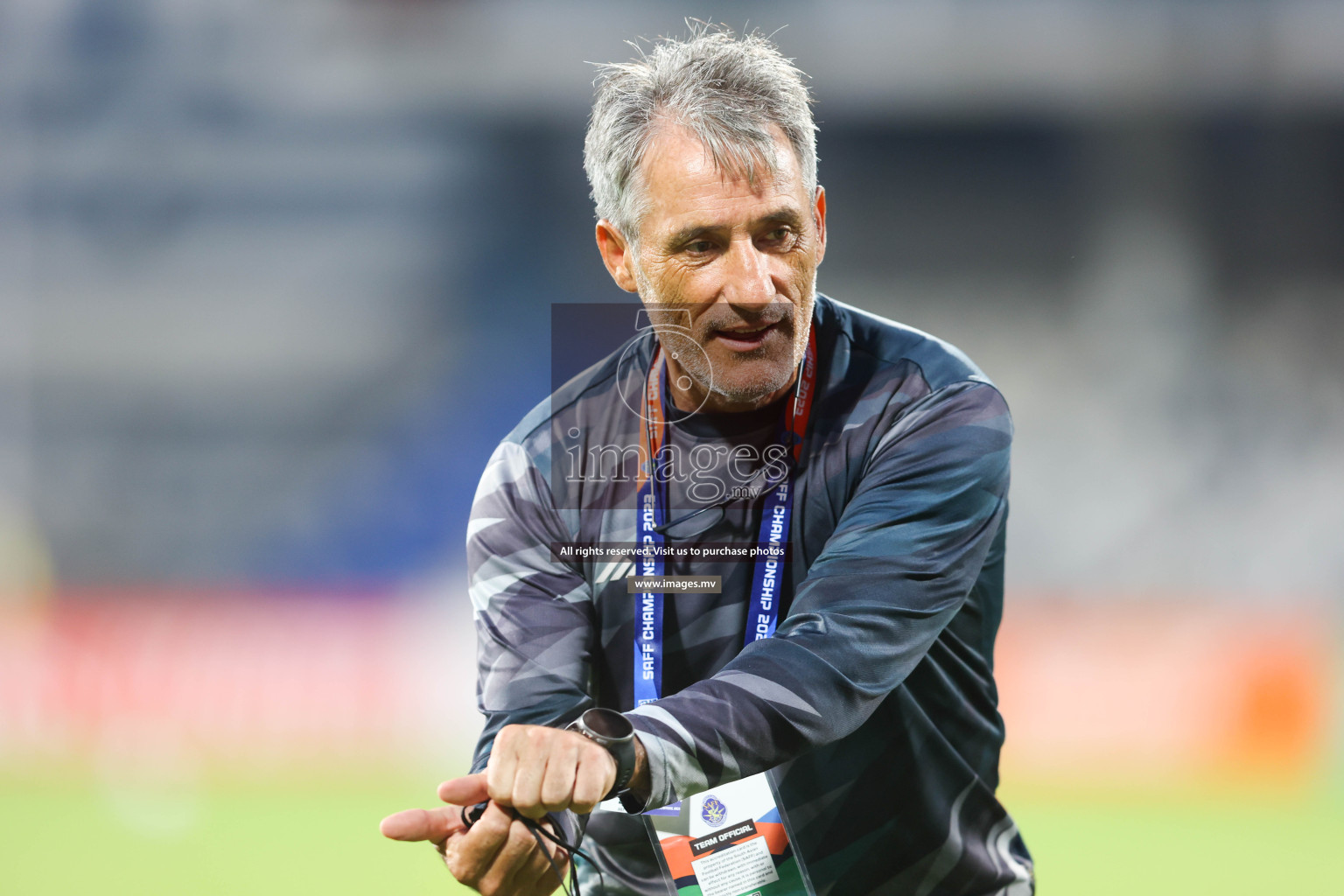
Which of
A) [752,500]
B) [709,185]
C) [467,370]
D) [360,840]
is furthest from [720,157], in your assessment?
[360,840]

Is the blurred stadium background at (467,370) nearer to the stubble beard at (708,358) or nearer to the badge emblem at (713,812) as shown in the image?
the stubble beard at (708,358)

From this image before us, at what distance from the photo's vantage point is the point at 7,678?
303 cm

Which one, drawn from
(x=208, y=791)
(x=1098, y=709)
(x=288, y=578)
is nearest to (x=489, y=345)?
(x=288, y=578)

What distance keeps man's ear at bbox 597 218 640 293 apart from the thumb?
0.81 metres

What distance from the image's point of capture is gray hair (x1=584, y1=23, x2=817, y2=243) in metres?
1.44

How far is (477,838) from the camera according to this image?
3.58 ft

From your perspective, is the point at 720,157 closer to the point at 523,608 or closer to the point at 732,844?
the point at 523,608

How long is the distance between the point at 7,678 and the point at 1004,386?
10.1 ft

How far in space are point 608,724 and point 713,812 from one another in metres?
0.47

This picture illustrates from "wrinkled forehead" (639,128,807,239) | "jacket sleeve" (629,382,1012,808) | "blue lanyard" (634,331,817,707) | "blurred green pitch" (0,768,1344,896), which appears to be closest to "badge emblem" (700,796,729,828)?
"blue lanyard" (634,331,817,707)

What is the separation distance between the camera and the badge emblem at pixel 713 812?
1429 millimetres

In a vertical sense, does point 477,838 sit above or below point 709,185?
below

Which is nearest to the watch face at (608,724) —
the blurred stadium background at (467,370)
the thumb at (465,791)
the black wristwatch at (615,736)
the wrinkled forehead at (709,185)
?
the black wristwatch at (615,736)

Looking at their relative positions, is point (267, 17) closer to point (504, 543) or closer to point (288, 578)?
point (288, 578)
